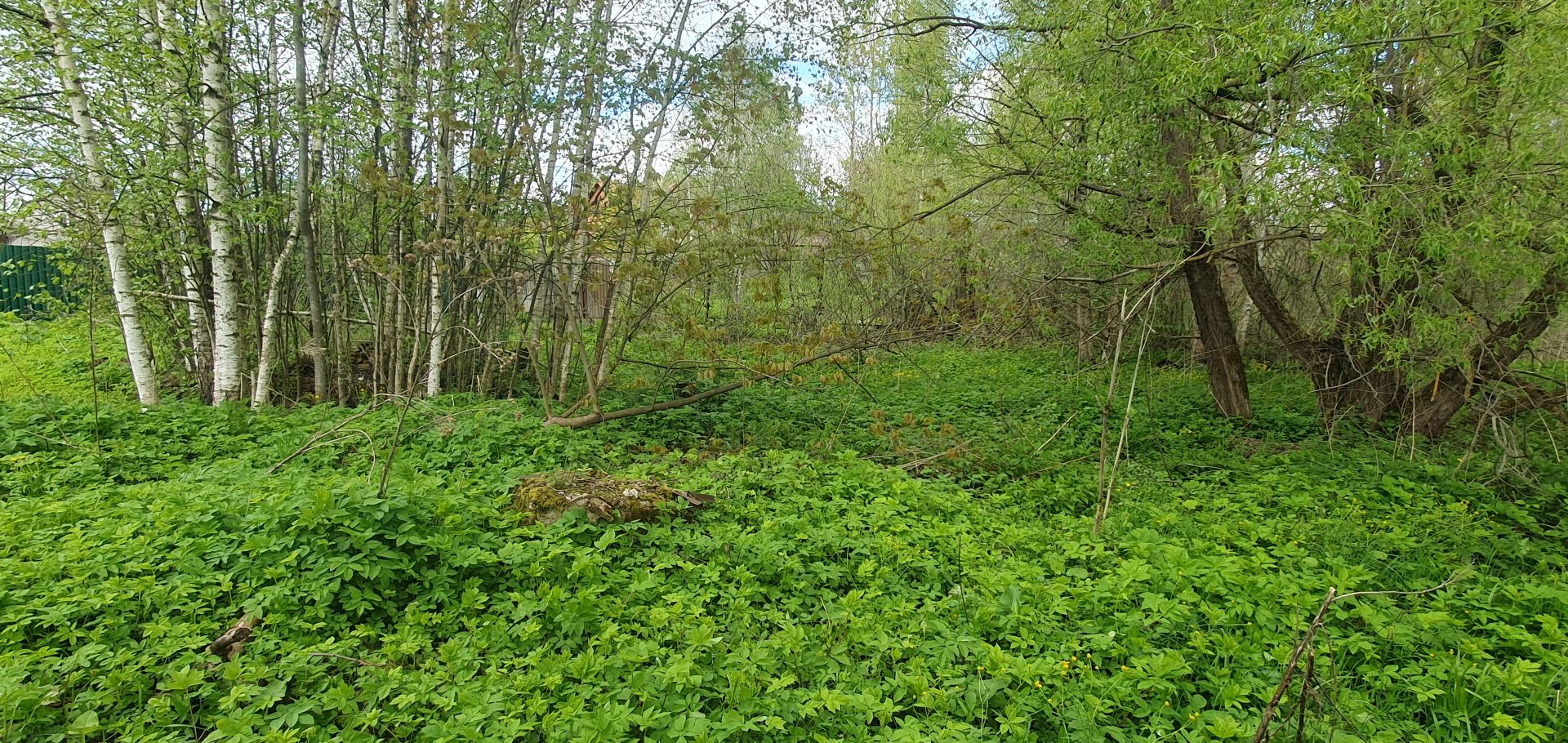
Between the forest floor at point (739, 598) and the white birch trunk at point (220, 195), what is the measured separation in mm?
965

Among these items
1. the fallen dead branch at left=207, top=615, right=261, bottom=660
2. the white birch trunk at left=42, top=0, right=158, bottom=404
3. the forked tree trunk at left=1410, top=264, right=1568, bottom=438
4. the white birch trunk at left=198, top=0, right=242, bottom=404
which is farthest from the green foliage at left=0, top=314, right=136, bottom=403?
the forked tree trunk at left=1410, top=264, right=1568, bottom=438

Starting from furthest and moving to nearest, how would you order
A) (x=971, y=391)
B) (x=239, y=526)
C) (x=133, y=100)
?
(x=971, y=391) < (x=133, y=100) < (x=239, y=526)

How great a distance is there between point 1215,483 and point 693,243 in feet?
14.8

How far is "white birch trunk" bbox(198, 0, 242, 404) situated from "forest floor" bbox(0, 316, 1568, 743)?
3.17 feet

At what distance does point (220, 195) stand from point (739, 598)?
5.63 metres

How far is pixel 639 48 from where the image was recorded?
6.54 m

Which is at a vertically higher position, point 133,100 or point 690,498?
point 133,100

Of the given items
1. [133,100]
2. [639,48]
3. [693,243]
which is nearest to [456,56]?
[639,48]

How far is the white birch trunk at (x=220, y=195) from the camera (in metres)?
5.49

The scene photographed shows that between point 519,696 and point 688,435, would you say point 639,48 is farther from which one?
point 519,696

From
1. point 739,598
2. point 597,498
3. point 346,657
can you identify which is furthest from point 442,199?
point 739,598

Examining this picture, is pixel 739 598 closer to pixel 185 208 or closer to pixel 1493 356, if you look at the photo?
pixel 1493 356

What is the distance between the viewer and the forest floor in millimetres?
2254

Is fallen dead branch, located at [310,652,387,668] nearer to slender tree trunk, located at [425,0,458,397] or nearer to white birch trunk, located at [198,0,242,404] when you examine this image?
slender tree trunk, located at [425,0,458,397]
